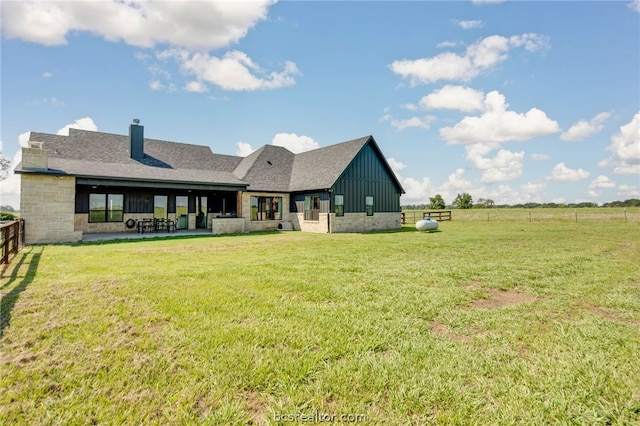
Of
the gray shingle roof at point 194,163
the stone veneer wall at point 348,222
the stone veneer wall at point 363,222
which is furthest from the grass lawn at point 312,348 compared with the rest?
the stone veneer wall at point 363,222

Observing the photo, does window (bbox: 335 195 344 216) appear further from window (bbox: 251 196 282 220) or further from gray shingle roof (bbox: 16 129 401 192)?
window (bbox: 251 196 282 220)

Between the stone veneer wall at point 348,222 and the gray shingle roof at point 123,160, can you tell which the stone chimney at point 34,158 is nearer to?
the gray shingle roof at point 123,160

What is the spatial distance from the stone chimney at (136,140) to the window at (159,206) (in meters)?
3.52

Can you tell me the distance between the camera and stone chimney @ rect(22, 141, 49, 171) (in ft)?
41.3

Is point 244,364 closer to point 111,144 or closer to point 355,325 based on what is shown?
point 355,325

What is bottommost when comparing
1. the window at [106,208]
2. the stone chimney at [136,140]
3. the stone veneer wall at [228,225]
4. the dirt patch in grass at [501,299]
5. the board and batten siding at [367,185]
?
the dirt patch in grass at [501,299]

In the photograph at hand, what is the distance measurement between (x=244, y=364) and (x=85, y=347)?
1971 millimetres

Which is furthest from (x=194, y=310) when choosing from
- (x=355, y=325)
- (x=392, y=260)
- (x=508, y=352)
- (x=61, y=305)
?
(x=392, y=260)

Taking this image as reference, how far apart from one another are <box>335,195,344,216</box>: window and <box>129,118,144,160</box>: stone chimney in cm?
1427

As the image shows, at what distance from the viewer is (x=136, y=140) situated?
65.2 ft

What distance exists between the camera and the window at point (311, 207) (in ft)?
68.6

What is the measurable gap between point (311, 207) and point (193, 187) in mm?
8296

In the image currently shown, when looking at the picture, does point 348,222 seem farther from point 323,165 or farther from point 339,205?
point 323,165

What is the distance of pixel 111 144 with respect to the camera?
19.8 meters
